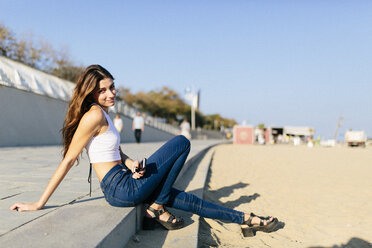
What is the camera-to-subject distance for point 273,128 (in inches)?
2213

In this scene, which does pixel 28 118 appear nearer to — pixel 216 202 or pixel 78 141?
pixel 216 202

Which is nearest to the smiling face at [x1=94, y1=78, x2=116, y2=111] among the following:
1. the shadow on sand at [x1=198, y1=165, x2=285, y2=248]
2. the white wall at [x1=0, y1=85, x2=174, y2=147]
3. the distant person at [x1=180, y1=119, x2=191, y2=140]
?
the distant person at [x1=180, y1=119, x2=191, y2=140]

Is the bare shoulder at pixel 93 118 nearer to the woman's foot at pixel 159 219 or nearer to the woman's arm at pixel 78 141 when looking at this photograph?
the woman's arm at pixel 78 141

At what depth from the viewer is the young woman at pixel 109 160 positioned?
7.87 ft

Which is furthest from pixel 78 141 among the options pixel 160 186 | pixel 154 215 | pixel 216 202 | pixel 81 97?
pixel 216 202

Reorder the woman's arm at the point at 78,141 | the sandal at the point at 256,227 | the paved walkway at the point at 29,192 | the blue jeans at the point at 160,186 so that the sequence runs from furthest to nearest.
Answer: the sandal at the point at 256,227 → the blue jeans at the point at 160,186 → the woman's arm at the point at 78,141 → the paved walkway at the point at 29,192

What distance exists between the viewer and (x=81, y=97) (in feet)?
8.28

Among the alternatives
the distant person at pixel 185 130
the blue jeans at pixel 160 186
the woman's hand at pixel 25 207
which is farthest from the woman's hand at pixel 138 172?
the woman's hand at pixel 25 207

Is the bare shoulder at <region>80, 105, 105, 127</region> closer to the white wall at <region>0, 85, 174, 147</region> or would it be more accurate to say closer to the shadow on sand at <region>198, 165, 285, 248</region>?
the shadow on sand at <region>198, 165, 285, 248</region>

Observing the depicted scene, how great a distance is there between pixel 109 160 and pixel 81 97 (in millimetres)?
561

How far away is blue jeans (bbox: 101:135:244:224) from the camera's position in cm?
247

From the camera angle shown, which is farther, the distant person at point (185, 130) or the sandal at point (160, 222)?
the distant person at point (185, 130)

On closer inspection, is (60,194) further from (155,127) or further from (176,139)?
(155,127)

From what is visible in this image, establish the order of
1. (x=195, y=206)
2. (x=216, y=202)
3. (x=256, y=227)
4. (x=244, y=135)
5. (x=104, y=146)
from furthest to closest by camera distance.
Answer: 1. (x=244, y=135)
2. (x=216, y=202)
3. (x=256, y=227)
4. (x=195, y=206)
5. (x=104, y=146)
